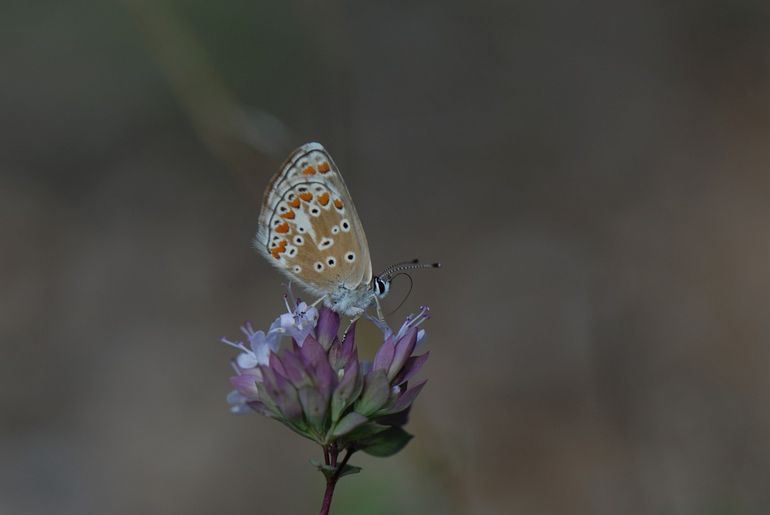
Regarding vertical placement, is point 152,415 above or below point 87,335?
below

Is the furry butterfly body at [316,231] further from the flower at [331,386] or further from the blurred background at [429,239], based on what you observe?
the blurred background at [429,239]

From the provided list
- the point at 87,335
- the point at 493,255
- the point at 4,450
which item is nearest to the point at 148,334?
the point at 87,335

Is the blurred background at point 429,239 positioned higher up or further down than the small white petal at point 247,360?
higher up

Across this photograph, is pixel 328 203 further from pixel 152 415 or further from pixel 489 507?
pixel 152 415

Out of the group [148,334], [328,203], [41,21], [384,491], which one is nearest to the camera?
[328,203]

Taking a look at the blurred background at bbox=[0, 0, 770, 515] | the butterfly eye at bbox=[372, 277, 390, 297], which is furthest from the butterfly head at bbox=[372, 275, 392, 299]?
the blurred background at bbox=[0, 0, 770, 515]

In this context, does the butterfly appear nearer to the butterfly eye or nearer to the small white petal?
the butterfly eye

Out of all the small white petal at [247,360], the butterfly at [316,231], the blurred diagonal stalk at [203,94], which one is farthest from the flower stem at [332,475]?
the blurred diagonal stalk at [203,94]
